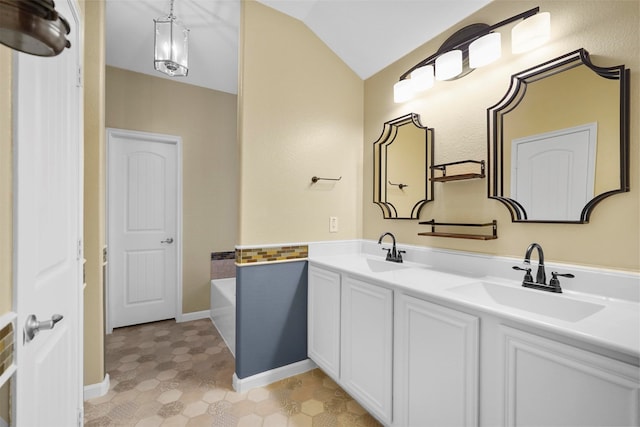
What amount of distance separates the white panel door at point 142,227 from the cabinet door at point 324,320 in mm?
1792

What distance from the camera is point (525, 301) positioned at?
4.34 ft

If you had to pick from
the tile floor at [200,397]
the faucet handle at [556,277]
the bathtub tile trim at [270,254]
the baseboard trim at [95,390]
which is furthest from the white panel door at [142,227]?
the faucet handle at [556,277]

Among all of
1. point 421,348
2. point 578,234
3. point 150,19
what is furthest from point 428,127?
point 150,19

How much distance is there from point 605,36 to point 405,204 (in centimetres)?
125

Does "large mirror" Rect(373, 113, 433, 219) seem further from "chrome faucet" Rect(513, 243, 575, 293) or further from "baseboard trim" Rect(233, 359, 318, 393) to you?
"baseboard trim" Rect(233, 359, 318, 393)

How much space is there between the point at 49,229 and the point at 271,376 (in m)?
1.62

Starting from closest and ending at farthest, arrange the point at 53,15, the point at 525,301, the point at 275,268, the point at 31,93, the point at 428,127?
1. the point at 53,15
2. the point at 31,93
3. the point at 525,301
4. the point at 428,127
5. the point at 275,268

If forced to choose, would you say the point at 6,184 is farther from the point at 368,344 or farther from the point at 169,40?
the point at 169,40

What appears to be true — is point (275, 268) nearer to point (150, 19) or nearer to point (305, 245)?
point (305, 245)

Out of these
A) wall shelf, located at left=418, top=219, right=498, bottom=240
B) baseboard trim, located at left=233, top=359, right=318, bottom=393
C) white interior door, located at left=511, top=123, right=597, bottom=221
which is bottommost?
baseboard trim, located at left=233, top=359, right=318, bottom=393

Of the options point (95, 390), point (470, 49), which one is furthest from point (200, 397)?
point (470, 49)

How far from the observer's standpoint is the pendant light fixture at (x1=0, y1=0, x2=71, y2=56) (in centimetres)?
51

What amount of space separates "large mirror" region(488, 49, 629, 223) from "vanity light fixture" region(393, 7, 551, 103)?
0.15 meters

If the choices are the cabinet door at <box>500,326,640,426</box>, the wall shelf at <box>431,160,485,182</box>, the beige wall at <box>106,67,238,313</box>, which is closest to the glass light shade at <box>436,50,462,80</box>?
the wall shelf at <box>431,160,485,182</box>
